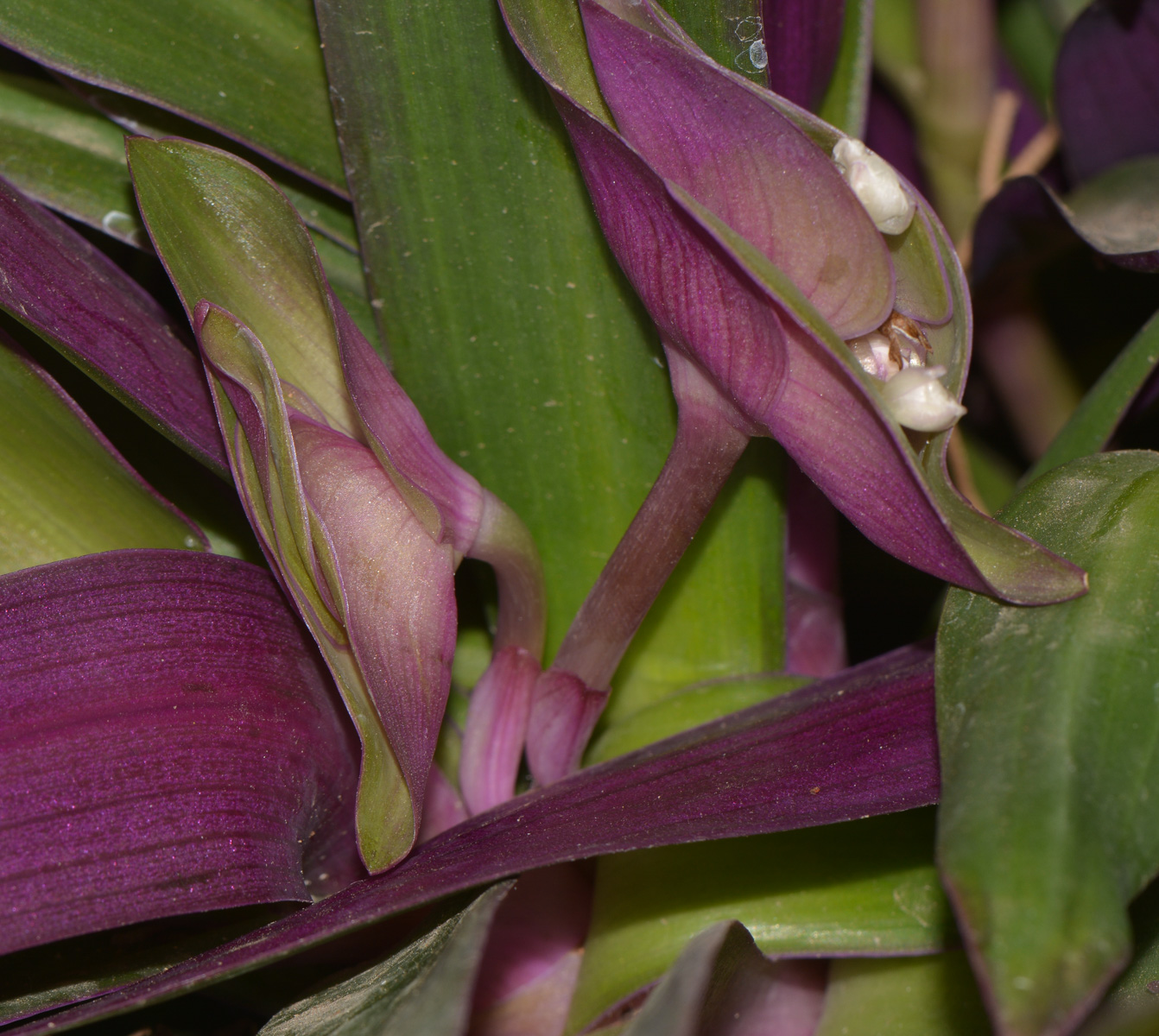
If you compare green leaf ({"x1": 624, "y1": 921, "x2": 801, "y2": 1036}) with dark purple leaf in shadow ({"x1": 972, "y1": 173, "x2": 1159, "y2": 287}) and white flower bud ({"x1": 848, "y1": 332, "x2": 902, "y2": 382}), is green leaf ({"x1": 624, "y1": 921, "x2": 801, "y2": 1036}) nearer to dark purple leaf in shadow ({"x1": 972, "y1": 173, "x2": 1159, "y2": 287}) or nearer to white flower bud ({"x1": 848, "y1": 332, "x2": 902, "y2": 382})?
white flower bud ({"x1": 848, "y1": 332, "x2": 902, "y2": 382})

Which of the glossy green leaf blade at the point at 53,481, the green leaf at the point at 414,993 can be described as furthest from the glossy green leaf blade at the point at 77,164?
the green leaf at the point at 414,993

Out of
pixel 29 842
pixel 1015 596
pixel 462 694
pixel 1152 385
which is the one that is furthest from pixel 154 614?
pixel 1152 385

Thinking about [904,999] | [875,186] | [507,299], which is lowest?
[904,999]

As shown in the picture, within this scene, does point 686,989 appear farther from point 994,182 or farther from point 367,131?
point 994,182

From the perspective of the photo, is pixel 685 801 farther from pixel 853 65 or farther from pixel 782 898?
pixel 853 65

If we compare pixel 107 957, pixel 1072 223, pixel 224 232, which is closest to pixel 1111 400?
pixel 1072 223

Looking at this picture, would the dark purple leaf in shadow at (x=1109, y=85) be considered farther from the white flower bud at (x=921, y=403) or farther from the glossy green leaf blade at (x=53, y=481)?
the glossy green leaf blade at (x=53, y=481)

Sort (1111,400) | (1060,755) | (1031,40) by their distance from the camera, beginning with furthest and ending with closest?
(1031,40), (1111,400), (1060,755)
